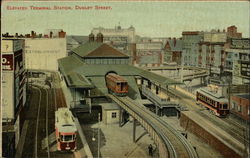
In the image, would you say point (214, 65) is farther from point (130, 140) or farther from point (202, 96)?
point (130, 140)

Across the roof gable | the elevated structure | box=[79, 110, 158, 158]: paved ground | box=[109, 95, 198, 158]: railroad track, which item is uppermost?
the roof gable

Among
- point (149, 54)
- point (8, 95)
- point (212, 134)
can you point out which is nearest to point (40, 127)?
point (8, 95)

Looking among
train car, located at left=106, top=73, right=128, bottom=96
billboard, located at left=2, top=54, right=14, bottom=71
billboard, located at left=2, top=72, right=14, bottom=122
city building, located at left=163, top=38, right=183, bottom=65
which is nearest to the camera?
billboard, located at left=2, top=72, right=14, bottom=122

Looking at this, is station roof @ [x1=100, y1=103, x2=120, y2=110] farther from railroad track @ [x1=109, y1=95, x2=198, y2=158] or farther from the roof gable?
the roof gable

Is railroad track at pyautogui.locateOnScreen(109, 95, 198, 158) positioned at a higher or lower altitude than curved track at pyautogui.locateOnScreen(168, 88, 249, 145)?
higher

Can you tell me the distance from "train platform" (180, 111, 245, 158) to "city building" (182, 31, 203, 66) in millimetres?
64520

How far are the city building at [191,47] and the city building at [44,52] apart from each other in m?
43.2

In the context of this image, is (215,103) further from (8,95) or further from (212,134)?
(8,95)

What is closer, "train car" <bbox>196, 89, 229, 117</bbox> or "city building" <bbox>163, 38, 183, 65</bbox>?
"train car" <bbox>196, 89, 229, 117</bbox>

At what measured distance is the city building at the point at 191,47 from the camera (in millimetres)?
105375

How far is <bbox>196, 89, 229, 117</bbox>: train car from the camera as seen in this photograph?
40688mm

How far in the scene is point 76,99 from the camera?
1877 inches

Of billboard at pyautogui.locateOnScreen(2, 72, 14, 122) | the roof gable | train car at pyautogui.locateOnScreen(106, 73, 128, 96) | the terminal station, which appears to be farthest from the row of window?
billboard at pyautogui.locateOnScreen(2, 72, 14, 122)

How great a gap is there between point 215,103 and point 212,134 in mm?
8398
